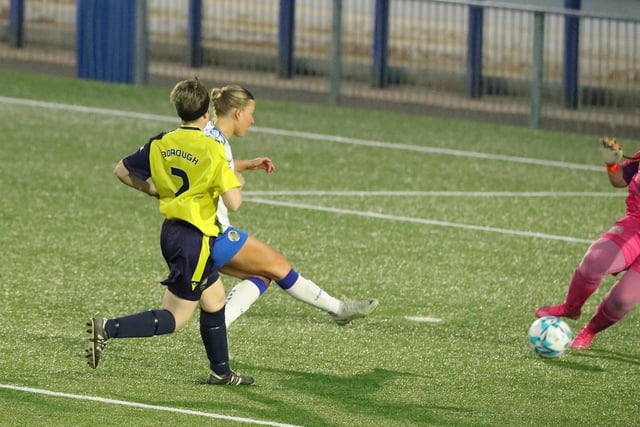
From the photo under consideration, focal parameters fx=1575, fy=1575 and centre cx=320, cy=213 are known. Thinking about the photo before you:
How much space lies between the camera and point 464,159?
16.0 m

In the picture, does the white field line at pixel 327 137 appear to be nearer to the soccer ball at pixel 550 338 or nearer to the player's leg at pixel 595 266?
the player's leg at pixel 595 266

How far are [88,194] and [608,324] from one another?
5.66m

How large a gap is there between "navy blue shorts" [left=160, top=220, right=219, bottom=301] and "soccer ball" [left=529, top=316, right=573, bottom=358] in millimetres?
1849

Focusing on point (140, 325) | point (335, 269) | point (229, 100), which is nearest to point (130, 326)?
point (140, 325)

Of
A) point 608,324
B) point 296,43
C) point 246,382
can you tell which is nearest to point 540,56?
point 296,43

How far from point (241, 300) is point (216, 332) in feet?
2.08

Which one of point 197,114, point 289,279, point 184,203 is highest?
point 197,114

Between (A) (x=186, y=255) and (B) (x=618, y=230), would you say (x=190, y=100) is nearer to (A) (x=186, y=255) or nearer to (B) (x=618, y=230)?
(A) (x=186, y=255)

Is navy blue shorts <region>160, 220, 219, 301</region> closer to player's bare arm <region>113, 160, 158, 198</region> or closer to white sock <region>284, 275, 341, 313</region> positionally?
player's bare arm <region>113, 160, 158, 198</region>

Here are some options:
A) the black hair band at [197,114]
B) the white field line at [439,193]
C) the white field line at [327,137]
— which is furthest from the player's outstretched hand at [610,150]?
the white field line at [327,137]

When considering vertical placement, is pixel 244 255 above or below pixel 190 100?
below

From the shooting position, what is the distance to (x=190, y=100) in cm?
770

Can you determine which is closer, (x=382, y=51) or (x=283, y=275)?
(x=283, y=275)

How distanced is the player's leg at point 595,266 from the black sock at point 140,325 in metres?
2.66
